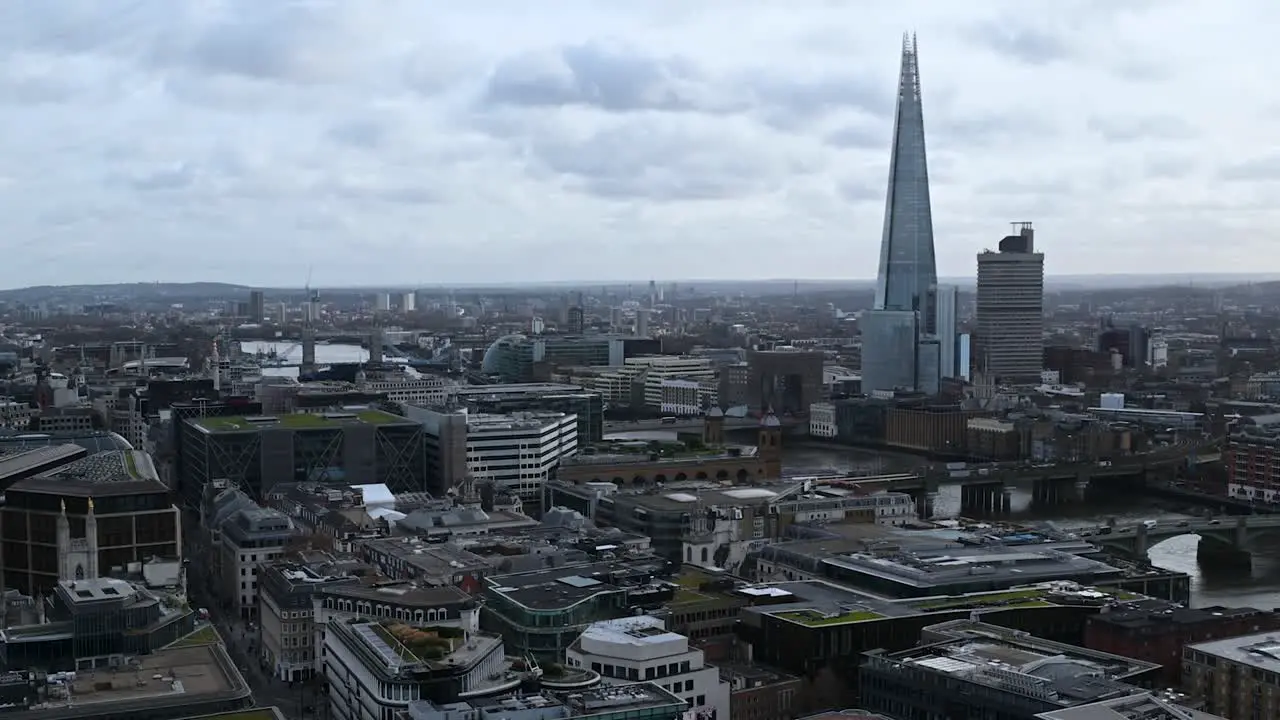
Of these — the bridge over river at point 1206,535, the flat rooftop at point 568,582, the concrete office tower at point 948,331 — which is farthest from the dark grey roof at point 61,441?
the concrete office tower at point 948,331

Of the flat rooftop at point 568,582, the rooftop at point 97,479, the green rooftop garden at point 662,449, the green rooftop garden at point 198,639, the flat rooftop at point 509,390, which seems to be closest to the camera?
the green rooftop garden at point 198,639

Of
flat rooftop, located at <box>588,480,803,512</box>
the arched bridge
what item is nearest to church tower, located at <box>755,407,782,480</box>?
flat rooftop, located at <box>588,480,803,512</box>

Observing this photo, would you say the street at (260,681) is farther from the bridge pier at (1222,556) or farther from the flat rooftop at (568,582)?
the bridge pier at (1222,556)

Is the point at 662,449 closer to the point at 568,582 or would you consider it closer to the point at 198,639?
the point at 568,582

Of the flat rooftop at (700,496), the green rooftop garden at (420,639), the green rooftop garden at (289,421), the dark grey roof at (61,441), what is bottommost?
the flat rooftop at (700,496)

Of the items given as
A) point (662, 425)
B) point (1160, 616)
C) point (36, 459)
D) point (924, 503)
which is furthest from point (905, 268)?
point (1160, 616)

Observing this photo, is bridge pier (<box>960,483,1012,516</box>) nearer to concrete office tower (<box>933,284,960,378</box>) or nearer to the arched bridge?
the arched bridge

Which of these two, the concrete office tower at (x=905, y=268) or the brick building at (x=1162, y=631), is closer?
the brick building at (x=1162, y=631)
